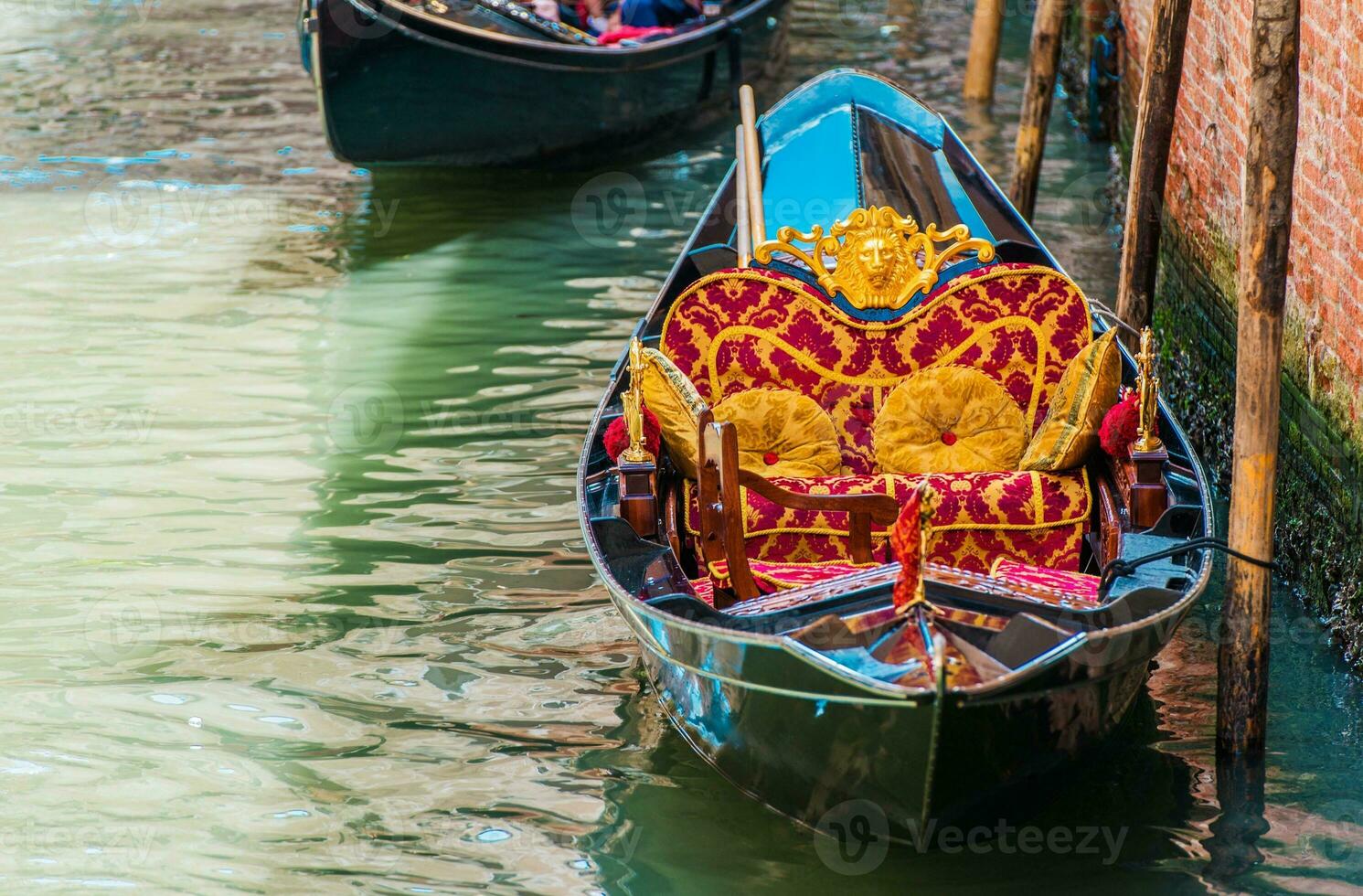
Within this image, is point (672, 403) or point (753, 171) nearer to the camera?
point (672, 403)

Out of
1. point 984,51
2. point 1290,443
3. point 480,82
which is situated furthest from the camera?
point 984,51

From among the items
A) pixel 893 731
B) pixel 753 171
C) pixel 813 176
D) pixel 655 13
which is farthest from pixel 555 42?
pixel 893 731

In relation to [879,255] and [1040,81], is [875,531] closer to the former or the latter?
[879,255]

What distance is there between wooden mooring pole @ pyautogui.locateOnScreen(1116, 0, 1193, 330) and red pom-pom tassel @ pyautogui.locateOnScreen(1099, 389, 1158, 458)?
4.11 feet

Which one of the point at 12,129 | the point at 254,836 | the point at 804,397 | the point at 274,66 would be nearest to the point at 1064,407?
the point at 804,397

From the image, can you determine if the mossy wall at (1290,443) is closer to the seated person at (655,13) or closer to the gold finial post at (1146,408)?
the gold finial post at (1146,408)

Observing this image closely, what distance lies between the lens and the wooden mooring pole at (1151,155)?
388 cm

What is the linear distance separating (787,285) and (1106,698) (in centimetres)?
127

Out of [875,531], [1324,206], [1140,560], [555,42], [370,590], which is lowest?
[370,590]

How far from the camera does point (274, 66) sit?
27.8 feet

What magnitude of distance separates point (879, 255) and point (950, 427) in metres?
0.44

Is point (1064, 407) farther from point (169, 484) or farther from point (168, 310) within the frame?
point (168, 310)

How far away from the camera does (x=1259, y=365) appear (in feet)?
8.73

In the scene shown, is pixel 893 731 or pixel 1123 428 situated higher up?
pixel 1123 428
